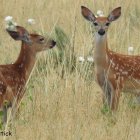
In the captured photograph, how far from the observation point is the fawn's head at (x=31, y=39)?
27.1 feet

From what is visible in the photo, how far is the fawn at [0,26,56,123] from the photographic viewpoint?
7395 millimetres

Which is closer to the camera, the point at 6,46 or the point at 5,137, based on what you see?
the point at 5,137

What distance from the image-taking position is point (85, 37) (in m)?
9.81

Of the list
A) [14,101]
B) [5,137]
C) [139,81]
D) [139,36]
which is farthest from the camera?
[139,36]

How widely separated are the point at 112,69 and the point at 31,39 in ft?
2.80

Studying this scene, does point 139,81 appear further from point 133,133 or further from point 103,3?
point 103,3

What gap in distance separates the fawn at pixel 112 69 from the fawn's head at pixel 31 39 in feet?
1.70

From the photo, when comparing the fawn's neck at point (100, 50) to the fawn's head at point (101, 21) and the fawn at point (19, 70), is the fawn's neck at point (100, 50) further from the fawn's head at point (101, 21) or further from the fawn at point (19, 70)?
the fawn at point (19, 70)

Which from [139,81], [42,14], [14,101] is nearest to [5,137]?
[14,101]

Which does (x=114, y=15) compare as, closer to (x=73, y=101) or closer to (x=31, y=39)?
(x=31, y=39)

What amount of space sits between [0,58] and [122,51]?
1.41 metres

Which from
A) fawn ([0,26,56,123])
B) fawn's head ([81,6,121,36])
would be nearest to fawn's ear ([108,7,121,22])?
fawn's head ([81,6,121,36])

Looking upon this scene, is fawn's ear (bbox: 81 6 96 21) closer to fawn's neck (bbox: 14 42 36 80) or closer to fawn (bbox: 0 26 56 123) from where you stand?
fawn (bbox: 0 26 56 123)

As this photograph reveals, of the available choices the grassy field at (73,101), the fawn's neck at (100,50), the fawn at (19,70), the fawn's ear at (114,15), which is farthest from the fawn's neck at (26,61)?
the fawn's ear at (114,15)
